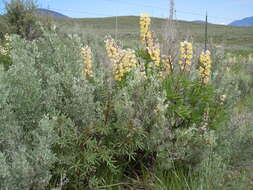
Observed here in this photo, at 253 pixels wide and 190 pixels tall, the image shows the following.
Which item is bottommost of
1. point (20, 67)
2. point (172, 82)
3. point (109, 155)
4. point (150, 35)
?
point (109, 155)

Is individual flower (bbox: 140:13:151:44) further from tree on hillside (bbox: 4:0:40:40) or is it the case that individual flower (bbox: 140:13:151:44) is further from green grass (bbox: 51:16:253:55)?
tree on hillside (bbox: 4:0:40:40)

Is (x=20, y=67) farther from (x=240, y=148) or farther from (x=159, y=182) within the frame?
(x=240, y=148)

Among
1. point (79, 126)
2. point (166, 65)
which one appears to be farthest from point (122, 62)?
point (79, 126)

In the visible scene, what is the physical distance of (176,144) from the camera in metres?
2.54

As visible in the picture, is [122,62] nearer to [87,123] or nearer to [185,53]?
[185,53]

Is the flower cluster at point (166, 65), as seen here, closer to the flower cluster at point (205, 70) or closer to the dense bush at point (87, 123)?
the dense bush at point (87, 123)

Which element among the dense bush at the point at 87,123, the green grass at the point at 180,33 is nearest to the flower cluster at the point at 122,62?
the dense bush at the point at 87,123

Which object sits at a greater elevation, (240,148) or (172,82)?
(172,82)

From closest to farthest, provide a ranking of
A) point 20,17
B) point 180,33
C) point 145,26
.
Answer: point 145,26 < point 180,33 < point 20,17

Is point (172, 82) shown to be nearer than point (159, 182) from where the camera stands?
No

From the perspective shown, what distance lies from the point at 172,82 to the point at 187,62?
1.41 ft

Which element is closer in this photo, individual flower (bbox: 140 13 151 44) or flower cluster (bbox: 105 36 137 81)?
flower cluster (bbox: 105 36 137 81)

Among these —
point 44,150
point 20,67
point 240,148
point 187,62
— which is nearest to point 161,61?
point 187,62

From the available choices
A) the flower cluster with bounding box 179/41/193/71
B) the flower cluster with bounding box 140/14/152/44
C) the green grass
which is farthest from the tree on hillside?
the flower cluster with bounding box 179/41/193/71
